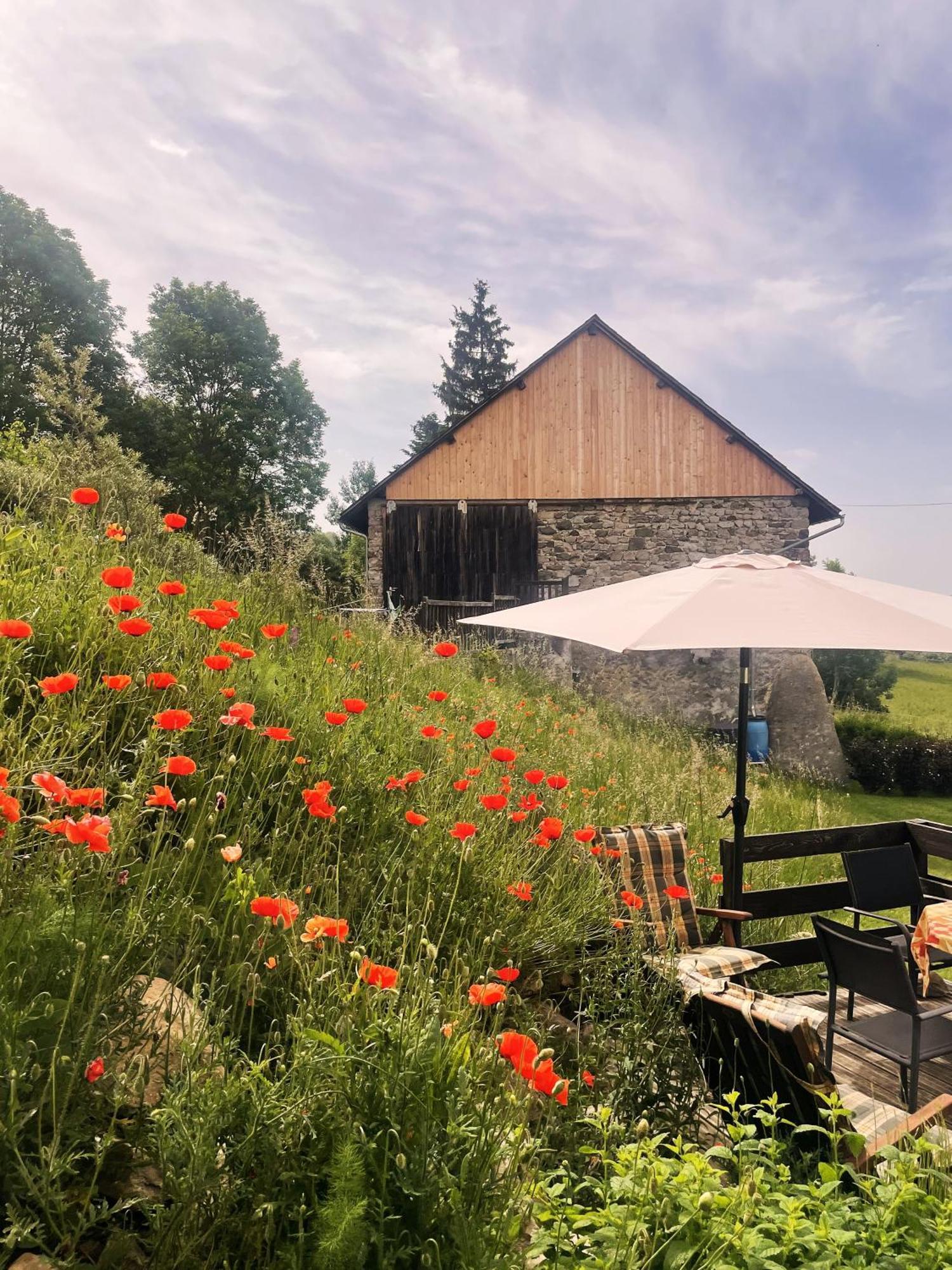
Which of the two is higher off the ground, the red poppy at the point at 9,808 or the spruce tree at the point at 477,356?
the spruce tree at the point at 477,356

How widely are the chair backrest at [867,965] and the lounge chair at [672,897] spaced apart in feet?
1.02

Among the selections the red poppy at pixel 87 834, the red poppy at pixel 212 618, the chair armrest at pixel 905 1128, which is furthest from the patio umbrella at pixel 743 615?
the red poppy at pixel 87 834

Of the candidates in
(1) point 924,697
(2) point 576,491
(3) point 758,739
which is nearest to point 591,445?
(2) point 576,491

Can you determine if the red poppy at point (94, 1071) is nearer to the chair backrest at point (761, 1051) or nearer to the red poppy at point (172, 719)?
the red poppy at point (172, 719)

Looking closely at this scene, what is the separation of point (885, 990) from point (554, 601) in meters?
2.70

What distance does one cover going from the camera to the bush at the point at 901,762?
14562 millimetres

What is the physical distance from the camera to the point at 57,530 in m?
4.32

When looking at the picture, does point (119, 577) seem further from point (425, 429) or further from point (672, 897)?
point (425, 429)

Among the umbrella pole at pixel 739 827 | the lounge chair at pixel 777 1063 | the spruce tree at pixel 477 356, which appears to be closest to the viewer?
the lounge chair at pixel 777 1063

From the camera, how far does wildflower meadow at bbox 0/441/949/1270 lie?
4.48 feet

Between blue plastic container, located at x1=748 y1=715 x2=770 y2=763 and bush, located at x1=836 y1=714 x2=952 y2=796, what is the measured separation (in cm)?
221

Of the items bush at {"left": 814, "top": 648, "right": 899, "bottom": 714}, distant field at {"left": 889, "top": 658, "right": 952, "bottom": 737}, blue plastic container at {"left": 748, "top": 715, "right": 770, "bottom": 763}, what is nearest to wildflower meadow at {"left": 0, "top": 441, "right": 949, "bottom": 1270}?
blue plastic container at {"left": 748, "top": 715, "right": 770, "bottom": 763}

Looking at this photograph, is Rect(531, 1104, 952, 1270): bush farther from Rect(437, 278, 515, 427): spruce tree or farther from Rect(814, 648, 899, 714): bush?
Rect(437, 278, 515, 427): spruce tree

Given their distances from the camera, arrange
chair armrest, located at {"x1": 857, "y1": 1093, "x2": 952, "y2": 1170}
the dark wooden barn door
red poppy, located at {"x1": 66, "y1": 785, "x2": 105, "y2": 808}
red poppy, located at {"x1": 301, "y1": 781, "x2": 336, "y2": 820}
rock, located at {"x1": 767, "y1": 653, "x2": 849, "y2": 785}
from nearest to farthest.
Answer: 1. red poppy, located at {"x1": 66, "y1": 785, "x2": 105, "y2": 808}
2. red poppy, located at {"x1": 301, "y1": 781, "x2": 336, "y2": 820}
3. chair armrest, located at {"x1": 857, "y1": 1093, "x2": 952, "y2": 1170}
4. rock, located at {"x1": 767, "y1": 653, "x2": 849, "y2": 785}
5. the dark wooden barn door
